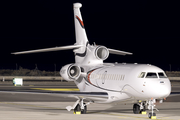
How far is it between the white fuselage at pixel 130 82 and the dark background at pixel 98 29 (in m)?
103

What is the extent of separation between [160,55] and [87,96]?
369ft

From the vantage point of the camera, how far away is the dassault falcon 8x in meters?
21.4

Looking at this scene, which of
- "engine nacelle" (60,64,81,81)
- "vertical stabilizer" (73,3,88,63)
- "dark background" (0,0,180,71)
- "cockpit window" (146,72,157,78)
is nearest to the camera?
"cockpit window" (146,72,157,78)

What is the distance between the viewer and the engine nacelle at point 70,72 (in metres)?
25.8

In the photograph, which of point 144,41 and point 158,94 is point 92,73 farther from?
point 144,41

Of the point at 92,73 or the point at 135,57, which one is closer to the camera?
the point at 92,73

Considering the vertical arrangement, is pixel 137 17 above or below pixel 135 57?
above

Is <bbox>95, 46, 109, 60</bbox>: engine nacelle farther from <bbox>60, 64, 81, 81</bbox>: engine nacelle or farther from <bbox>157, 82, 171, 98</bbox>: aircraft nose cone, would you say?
<bbox>157, 82, 171, 98</bbox>: aircraft nose cone

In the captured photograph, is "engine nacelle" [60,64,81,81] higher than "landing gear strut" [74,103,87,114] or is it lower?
higher

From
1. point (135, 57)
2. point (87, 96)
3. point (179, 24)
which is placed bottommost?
point (87, 96)

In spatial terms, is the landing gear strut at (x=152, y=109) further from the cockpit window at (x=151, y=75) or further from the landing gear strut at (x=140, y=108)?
the landing gear strut at (x=140, y=108)

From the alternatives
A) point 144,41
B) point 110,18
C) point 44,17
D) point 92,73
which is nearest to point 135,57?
point 144,41

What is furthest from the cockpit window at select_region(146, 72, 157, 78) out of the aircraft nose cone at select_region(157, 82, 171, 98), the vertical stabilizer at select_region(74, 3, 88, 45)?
the vertical stabilizer at select_region(74, 3, 88, 45)

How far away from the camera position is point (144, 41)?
134 m
